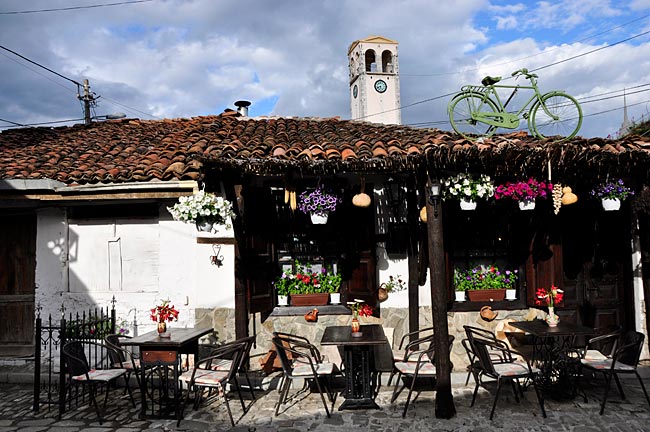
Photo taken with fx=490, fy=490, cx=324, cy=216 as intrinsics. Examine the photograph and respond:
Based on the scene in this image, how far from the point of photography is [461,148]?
17.9 feet

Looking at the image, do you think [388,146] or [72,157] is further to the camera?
[72,157]

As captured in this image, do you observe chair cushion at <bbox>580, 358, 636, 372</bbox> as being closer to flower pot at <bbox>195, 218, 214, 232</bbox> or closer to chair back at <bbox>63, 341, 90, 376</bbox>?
flower pot at <bbox>195, 218, 214, 232</bbox>

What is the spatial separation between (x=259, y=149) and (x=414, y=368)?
3423mm

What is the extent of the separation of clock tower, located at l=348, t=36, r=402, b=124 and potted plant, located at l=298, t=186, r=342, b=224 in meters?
21.3

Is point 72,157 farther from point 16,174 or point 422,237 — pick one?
point 422,237

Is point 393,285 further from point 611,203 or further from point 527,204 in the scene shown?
point 611,203

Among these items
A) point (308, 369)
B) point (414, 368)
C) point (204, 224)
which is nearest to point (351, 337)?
point (308, 369)

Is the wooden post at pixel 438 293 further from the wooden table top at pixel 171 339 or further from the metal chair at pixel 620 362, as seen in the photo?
the wooden table top at pixel 171 339

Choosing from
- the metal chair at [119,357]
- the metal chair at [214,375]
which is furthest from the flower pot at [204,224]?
the metal chair at [119,357]

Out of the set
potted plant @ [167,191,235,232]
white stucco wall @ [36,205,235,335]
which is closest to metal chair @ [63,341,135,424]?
white stucco wall @ [36,205,235,335]

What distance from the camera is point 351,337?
5828 mm

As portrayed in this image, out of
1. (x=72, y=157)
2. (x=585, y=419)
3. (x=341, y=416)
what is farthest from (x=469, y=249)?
(x=72, y=157)

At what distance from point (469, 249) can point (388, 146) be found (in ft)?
7.37

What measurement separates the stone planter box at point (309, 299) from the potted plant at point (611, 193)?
4033mm
